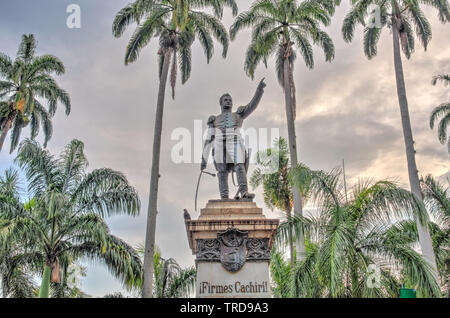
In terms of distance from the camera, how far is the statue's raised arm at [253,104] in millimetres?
9273

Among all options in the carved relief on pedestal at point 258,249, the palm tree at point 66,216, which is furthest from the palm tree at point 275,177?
the carved relief on pedestal at point 258,249

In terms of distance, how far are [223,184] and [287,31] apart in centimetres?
1653

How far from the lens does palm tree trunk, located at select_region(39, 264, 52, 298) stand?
1598 centimetres

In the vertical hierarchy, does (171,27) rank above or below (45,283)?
above

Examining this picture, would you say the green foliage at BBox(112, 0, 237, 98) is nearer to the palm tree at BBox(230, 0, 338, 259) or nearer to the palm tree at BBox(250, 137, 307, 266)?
the palm tree at BBox(230, 0, 338, 259)

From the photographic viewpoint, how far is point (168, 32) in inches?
874

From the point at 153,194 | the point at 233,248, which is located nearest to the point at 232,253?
the point at 233,248

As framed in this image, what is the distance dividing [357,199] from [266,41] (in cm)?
1392

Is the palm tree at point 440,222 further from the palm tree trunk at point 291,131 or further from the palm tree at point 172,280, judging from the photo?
the palm tree at point 172,280

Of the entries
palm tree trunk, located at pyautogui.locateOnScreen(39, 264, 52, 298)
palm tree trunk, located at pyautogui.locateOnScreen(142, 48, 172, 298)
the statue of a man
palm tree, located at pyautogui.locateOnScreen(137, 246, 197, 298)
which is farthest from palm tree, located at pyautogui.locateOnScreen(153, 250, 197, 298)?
the statue of a man

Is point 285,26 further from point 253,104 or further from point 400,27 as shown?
point 253,104

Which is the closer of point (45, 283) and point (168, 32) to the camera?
point (45, 283)

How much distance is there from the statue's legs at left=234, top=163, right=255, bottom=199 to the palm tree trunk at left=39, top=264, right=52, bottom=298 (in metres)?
10.3

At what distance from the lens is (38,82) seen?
26062 mm
